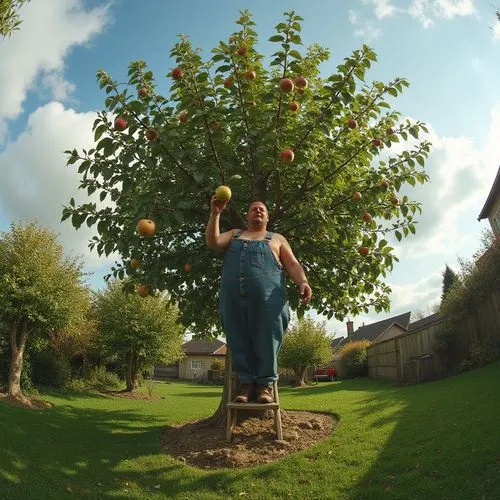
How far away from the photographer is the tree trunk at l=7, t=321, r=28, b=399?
1392 cm

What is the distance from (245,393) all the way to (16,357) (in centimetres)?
1274

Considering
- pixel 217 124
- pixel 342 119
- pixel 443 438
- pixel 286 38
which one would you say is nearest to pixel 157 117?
pixel 217 124

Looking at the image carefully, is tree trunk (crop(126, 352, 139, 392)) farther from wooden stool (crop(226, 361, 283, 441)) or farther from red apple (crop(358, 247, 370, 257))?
red apple (crop(358, 247, 370, 257))

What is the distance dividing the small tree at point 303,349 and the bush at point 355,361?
7.27 ft

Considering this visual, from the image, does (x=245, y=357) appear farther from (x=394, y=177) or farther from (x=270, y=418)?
(x=394, y=177)

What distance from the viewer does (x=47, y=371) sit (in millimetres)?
Answer: 18578

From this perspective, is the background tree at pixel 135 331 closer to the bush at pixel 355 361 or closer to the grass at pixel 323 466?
the bush at pixel 355 361

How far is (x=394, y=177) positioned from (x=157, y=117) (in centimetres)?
356

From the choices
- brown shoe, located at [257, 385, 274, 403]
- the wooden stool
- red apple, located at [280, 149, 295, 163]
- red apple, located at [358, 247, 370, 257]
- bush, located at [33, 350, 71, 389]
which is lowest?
bush, located at [33, 350, 71, 389]

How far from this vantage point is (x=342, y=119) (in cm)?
689

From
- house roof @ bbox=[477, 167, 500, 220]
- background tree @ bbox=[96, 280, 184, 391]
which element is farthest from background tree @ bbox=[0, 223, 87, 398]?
house roof @ bbox=[477, 167, 500, 220]

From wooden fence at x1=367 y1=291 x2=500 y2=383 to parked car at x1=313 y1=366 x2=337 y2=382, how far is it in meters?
13.1

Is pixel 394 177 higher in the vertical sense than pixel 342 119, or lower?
lower

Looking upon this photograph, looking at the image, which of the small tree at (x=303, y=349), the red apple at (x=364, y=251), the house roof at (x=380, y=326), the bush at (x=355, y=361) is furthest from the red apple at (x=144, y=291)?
the house roof at (x=380, y=326)
